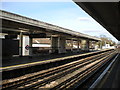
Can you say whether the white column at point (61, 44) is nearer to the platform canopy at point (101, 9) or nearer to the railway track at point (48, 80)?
the railway track at point (48, 80)

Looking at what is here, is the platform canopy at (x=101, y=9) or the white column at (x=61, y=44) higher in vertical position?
the platform canopy at (x=101, y=9)

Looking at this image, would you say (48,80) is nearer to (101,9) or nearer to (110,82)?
(110,82)

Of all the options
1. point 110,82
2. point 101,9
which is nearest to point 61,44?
point 101,9

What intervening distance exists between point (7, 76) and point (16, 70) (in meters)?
0.98

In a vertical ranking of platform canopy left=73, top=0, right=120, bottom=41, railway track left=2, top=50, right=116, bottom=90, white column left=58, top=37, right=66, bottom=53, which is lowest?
railway track left=2, top=50, right=116, bottom=90

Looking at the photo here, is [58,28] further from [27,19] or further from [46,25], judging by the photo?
[27,19]

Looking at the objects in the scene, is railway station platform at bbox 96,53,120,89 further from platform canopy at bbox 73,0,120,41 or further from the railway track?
platform canopy at bbox 73,0,120,41

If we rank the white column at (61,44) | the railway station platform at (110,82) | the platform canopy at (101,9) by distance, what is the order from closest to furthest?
the railway station platform at (110,82) → the platform canopy at (101,9) → the white column at (61,44)

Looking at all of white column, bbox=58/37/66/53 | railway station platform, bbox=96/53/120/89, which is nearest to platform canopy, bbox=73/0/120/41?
railway station platform, bbox=96/53/120/89

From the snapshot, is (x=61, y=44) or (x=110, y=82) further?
(x=61, y=44)

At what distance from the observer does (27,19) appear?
1625cm

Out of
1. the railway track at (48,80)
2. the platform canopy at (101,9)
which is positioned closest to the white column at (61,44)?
the railway track at (48,80)

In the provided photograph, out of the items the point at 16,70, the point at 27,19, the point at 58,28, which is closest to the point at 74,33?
the point at 58,28

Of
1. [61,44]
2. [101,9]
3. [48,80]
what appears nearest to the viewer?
[48,80]
